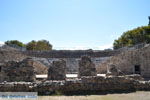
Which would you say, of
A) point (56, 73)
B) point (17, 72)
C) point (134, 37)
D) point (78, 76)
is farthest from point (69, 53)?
point (134, 37)

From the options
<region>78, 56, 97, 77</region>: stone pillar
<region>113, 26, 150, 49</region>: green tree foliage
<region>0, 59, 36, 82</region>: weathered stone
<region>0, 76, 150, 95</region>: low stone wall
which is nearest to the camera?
<region>0, 76, 150, 95</region>: low stone wall

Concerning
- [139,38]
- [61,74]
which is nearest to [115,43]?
[139,38]

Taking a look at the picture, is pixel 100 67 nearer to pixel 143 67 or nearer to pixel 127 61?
pixel 127 61

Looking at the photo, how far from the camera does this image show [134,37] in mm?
44250

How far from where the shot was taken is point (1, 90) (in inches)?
436

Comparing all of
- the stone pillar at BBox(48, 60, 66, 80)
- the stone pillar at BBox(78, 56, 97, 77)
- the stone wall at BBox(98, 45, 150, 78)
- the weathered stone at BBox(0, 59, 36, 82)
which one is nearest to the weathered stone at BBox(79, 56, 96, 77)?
the stone pillar at BBox(78, 56, 97, 77)

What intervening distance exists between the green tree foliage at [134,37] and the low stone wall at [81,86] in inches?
1158

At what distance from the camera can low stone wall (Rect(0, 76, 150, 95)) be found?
11.1 metres

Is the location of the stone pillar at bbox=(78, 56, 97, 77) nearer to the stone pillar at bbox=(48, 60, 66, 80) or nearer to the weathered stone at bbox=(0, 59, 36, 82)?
the stone pillar at bbox=(48, 60, 66, 80)

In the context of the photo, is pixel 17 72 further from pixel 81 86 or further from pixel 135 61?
pixel 135 61

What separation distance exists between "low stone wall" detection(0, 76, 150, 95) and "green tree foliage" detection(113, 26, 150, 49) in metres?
29.4

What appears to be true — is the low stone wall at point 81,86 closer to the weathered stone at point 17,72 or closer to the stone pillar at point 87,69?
the weathered stone at point 17,72

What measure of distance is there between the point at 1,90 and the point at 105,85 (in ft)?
19.6

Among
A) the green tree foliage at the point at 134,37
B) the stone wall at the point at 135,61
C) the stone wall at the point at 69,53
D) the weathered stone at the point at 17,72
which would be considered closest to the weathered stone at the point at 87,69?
the weathered stone at the point at 17,72
